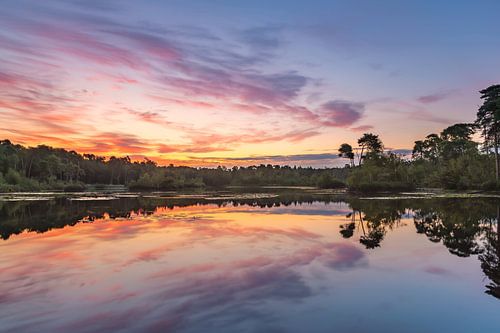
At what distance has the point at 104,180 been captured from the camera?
140m

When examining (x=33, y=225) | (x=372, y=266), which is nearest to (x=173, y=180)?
(x=33, y=225)

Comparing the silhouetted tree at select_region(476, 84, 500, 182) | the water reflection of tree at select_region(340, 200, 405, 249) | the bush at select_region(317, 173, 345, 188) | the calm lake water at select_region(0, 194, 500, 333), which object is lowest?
the calm lake water at select_region(0, 194, 500, 333)

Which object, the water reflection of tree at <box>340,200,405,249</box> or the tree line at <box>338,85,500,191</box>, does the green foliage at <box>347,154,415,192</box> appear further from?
the water reflection of tree at <box>340,200,405,249</box>

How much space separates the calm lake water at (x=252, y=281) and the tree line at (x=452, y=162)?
31894mm

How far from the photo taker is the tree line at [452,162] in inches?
1749

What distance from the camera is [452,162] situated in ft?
187

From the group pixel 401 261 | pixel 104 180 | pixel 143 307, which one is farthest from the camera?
pixel 104 180

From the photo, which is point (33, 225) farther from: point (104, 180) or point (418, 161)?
point (104, 180)

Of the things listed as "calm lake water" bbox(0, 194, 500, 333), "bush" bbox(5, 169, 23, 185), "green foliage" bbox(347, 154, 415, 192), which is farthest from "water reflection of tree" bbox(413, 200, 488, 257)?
"bush" bbox(5, 169, 23, 185)

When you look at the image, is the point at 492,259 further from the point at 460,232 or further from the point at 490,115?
the point at 490,115

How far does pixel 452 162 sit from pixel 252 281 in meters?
58.7

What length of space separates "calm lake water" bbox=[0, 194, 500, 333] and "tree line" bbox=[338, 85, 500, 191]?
31894 millimetres

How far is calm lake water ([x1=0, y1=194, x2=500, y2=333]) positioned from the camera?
237 inches

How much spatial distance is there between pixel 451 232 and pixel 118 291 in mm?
13673
